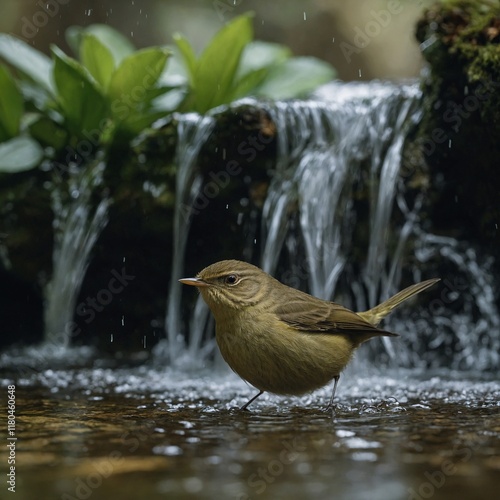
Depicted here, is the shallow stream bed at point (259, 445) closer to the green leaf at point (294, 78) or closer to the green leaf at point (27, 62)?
the green leaf at point (294, 78)

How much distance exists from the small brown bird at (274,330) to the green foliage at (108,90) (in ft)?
10.3

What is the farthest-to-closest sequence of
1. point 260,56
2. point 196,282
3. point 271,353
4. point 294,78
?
point 260,56, point 294,78, point 196,282, point 271,353

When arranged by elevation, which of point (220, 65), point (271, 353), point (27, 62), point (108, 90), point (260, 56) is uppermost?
point (260, 56)

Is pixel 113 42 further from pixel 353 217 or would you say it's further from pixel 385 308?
pixel 385 308

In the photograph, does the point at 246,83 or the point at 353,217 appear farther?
the point at 246,83

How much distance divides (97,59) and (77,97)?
536mm

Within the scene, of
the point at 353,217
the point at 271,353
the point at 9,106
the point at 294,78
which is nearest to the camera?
the point at 271,353

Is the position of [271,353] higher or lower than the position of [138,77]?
lower

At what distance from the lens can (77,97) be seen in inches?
283

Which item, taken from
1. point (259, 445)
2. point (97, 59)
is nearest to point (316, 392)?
point (259, 445)

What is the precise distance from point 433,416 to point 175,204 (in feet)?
12.1

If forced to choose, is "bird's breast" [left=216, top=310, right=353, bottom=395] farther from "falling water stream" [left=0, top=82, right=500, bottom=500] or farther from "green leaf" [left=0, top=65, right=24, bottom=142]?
"green leaf" [left=0, top=65, right=24, bottom=142]

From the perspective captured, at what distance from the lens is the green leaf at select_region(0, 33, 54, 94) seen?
7781 millimetres

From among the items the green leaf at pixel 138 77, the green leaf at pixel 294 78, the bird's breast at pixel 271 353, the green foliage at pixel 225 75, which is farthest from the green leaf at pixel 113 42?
the bird's breast at pixel 271 353
